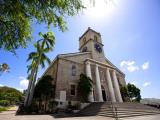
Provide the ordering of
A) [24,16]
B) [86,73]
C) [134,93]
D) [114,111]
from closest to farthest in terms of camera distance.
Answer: [24,16] → [114,111] → [86,73] → [134,93]

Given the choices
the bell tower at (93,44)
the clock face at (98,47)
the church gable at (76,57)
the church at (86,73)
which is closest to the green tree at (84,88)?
the church at (86,73)

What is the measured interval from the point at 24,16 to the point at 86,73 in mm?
17867

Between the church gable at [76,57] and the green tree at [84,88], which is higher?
the church gable at [76,57]

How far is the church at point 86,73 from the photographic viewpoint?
19.2 metres

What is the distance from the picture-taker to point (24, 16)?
4.96m

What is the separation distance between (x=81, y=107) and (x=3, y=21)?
615 inches

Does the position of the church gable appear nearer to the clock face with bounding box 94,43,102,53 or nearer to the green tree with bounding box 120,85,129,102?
the clock face with bounding box 94,43,102,53

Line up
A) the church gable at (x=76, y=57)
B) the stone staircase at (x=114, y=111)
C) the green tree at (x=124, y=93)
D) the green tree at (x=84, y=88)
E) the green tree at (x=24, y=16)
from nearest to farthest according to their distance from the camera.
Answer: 1. the green tree at (x=24, y=16)
2. the stone staircase at (x=114, y=111)
3. the green tree at (x=84, y=88)
4. the church gable at (x=76, y=57)
5. the green tree at (x=124, y=93)

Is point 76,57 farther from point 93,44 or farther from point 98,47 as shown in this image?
point 98,47

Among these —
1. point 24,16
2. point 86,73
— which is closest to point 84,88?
point 86,73

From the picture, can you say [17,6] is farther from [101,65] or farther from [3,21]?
[101,65]

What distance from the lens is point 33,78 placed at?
1809 centimetres

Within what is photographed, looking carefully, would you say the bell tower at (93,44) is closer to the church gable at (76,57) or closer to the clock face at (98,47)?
the clock face at (98,47)

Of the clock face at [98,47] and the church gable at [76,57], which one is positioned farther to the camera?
the clock face at [98,47]
